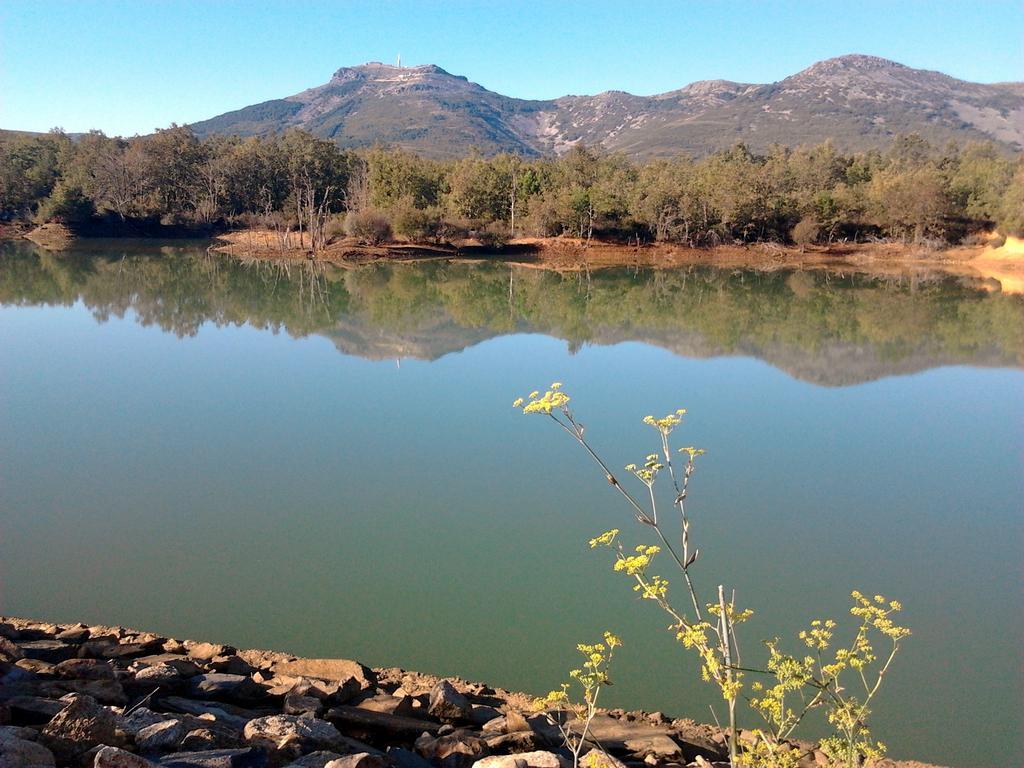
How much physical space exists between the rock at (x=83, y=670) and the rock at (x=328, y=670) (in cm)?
104

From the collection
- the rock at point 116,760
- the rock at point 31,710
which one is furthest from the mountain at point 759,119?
the rock at point 116,760

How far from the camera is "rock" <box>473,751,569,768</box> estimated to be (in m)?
3.22

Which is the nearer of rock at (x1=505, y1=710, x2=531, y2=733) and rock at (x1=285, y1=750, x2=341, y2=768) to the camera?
rock at (x1=285, y1=750, x2=341, y2=768)

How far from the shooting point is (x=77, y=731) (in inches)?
116

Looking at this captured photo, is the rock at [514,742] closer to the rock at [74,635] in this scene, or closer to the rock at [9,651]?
the rock at [9,651]

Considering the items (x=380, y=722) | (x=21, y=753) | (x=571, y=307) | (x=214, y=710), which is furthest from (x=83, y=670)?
(x=571, y=307)

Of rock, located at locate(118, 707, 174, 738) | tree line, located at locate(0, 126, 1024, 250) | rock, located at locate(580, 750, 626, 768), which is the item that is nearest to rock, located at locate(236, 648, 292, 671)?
rock, located at locate(118, 707, 174, 738)

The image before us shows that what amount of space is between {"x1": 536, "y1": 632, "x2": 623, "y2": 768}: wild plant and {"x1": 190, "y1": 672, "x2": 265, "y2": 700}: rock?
165 cm

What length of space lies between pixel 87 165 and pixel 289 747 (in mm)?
53459

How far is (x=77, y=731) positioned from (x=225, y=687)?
4.03ft

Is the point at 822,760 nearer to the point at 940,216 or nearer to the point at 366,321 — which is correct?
the point at 366,321

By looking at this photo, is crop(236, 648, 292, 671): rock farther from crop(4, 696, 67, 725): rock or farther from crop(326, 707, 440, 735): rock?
crop(4, 696, 67, 725): rock

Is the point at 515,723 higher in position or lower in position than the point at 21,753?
lower

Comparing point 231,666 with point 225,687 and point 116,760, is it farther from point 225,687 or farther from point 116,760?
point 116,760
